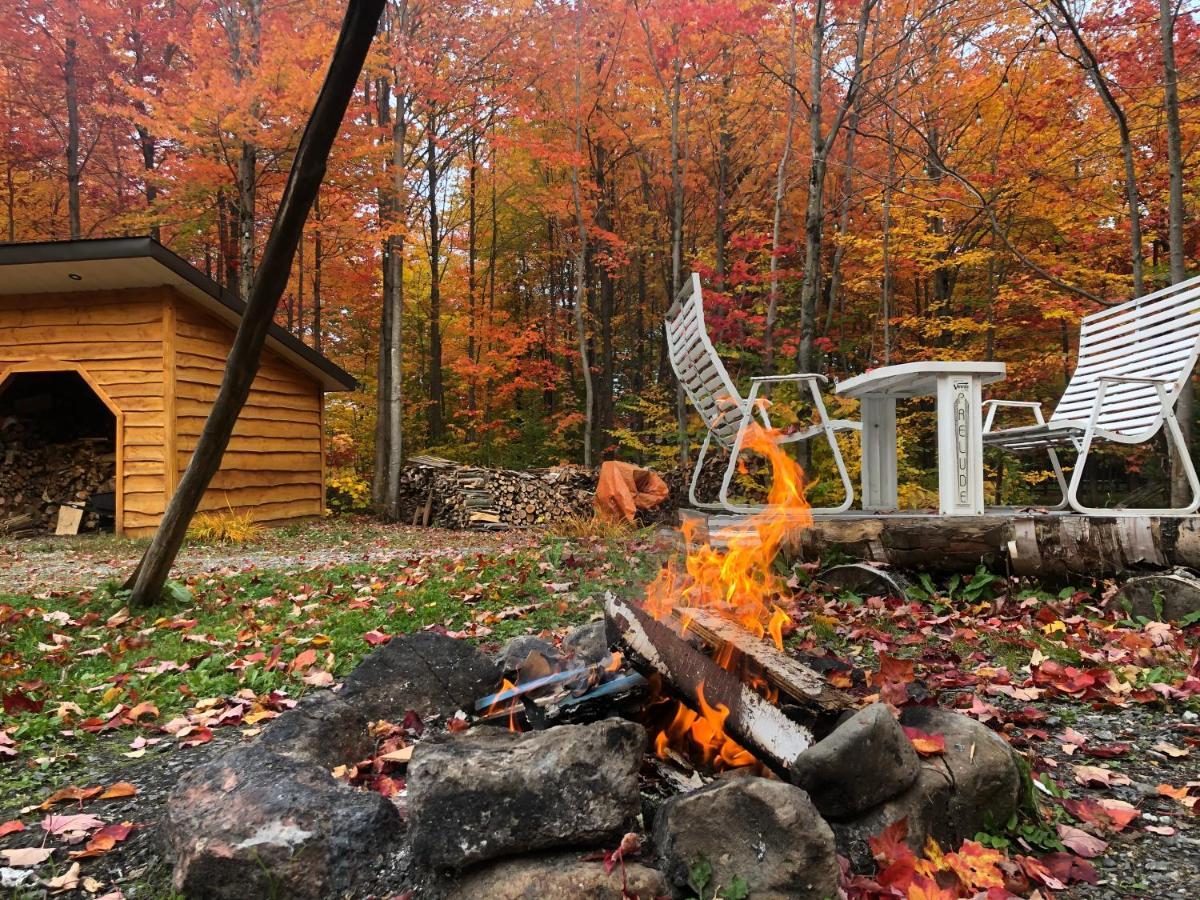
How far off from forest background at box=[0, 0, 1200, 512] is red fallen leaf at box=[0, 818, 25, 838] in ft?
22.5

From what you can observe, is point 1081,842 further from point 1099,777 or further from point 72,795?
point 72,795

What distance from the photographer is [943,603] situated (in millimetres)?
3768

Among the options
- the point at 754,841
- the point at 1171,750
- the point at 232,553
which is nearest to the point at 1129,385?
the point at 1171,750

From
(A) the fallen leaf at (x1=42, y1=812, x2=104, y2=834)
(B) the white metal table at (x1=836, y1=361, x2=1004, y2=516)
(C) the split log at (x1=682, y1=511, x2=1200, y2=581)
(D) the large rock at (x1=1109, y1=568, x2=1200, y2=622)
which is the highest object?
(B) the white metal table at (x1=836, y1=361, x2=1004, y2=516)

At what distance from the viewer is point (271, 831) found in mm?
1488

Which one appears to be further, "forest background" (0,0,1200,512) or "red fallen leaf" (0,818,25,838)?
"forest background" (0,0,1200,512)

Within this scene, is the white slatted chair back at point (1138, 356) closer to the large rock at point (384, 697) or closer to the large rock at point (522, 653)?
the large rock at point (522, 653)

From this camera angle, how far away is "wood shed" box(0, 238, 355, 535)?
328 inches

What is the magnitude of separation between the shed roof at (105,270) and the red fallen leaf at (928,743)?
742 cm

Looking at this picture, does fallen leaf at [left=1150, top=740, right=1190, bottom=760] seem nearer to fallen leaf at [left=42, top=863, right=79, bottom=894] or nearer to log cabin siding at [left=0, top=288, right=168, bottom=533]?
fallen leaf at [left=42, top=863, right=79, bottom=894]

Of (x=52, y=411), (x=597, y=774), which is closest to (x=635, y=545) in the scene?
(x=597, y=774)

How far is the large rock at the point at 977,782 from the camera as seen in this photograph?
1.64 metres

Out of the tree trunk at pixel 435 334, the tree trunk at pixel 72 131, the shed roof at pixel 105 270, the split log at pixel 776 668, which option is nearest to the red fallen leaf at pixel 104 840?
the split log at pixel 776 668

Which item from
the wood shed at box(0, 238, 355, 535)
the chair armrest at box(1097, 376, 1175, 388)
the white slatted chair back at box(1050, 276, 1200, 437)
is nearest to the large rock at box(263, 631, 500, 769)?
the chair armrest at box(1097, 376, 1175, 388)
